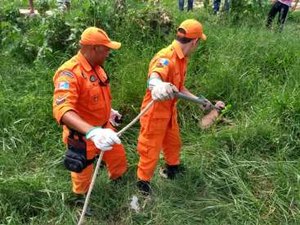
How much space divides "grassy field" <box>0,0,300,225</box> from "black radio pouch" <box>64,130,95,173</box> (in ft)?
1.80

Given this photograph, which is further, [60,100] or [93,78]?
[93,78]

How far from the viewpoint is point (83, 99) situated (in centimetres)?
337

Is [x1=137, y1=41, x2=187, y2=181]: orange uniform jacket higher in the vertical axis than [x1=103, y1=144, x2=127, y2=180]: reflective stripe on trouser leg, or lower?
higher

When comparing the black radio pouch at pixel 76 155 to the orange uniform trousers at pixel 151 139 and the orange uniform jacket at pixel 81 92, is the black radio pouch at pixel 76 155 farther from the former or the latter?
the orange uniform trousers at pixel 151 139

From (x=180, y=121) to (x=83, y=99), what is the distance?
63.2 inches

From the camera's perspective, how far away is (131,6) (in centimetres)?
647

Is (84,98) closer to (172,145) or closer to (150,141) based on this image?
(150,141)

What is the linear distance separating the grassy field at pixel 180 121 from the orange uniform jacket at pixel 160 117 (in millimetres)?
334

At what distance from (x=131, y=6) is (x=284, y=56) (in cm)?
222

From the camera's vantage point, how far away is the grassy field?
3732mm

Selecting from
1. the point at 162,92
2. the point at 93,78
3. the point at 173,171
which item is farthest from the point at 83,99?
the point at 173,171

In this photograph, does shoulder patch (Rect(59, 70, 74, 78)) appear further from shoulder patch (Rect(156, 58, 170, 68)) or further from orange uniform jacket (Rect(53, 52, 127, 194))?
shoulder patch (Rect(156, 58, 170, 68))

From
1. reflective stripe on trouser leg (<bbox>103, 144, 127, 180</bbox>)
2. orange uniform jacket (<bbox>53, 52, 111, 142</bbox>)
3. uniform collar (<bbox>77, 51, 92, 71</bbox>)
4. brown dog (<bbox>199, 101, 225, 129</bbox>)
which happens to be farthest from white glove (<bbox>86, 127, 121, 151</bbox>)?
brown dog (<bbox>199, 101, 225, 129</bbox>)

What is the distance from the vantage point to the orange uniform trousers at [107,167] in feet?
11.8
